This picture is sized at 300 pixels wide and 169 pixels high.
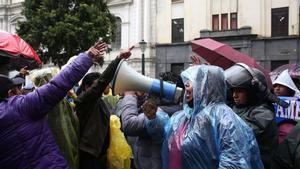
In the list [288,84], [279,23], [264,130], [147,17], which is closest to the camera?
[264,130]

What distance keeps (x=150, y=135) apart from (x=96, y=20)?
64.6 ft

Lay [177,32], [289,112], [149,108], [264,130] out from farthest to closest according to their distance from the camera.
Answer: [177,32] < [289,112] < [149,108] < [264,130]

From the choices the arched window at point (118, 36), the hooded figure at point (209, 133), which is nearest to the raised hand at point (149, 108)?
the hooded figure at point (209, 133)

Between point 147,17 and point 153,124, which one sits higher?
point 147,17

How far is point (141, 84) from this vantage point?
158 inches

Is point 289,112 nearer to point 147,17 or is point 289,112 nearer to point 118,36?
point 147,17

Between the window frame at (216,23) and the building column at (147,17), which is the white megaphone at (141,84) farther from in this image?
the building column at (147,17)

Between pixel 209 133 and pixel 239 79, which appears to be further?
pixel 239 79

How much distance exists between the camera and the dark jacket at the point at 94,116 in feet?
13.2

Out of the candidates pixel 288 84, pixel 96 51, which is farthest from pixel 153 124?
pixel 288 84

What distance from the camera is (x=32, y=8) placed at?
25.1 meters

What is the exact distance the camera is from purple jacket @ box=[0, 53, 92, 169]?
112 inches

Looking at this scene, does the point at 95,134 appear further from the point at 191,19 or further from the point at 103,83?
the point at 191,19

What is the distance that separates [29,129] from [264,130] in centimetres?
180
